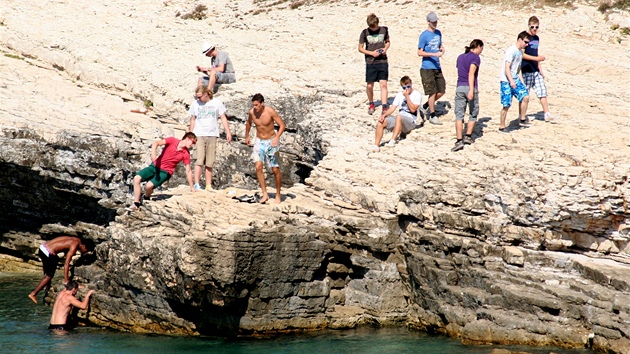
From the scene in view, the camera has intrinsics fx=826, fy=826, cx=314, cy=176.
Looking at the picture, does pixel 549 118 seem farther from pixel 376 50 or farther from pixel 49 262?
pixel 49 262

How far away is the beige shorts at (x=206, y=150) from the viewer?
55.8 ft

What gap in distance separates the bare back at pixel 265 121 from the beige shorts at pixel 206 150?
152cm

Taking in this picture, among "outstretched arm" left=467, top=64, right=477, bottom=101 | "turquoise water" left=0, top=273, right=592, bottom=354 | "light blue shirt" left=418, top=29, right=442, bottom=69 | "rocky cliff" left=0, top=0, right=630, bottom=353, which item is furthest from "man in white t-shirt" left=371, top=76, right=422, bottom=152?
"turquoise water" left=0, top=273, right=592, bottom=354

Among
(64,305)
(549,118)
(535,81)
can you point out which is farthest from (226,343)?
(535,81)

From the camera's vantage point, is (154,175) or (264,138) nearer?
(264,138)

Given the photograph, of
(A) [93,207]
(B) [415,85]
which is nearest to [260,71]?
(B) [415,85]

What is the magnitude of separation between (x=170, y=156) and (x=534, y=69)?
7603 millimetres

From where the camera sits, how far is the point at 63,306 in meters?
16.2

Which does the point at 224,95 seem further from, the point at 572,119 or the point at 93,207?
the point at 572,119

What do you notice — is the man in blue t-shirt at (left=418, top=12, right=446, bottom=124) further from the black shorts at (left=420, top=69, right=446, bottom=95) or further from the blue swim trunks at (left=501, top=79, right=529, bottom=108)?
the blue swim trunks at (left=501, top=79, right=529, bottom=108)

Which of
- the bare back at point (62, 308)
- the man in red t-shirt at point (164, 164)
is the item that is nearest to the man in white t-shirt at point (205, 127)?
the man in red t-shirt at point (164, 164)

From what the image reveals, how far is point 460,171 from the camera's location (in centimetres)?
1535

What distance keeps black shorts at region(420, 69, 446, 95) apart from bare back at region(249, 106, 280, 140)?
3721 millimetres

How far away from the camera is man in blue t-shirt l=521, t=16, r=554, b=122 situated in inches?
655
